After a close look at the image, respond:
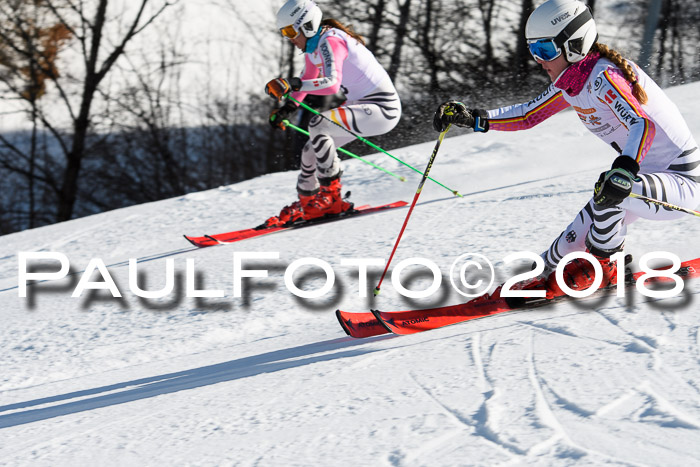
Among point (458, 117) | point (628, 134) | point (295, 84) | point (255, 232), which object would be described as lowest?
point (255, 232)

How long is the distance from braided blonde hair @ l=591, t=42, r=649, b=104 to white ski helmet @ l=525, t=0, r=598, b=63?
7 cm

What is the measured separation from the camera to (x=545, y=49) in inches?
129

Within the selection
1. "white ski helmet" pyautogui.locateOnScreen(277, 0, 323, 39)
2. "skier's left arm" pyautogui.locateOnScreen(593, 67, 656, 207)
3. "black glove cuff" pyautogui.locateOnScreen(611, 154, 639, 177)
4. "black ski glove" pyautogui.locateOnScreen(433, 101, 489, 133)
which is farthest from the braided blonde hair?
"white ski helmet" pyautogui.locateOnScreen(277, 0, 323, 39)

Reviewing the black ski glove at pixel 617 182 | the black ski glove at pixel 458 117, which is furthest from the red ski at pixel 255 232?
the black ski glove at pixel 617 182

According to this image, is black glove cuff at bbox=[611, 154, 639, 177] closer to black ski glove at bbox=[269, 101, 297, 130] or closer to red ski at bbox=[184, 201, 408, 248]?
black ski glove at bbox=[269, 101, 297, 130]

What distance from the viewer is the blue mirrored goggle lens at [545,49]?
10.7 ft

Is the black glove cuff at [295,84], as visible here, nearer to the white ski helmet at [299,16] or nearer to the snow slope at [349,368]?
the white ski helmet at [299,16]

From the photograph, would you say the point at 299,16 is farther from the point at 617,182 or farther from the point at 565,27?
the point at 617,182

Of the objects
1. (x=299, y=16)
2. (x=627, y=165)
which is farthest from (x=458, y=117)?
(x=299, y=16)

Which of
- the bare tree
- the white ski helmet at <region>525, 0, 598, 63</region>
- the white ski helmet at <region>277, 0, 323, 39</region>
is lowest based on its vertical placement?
the white ski helmet at <region>525, 0, 598, 63</region>

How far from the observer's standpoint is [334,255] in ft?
16.7

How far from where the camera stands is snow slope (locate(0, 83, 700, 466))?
8.00 feet

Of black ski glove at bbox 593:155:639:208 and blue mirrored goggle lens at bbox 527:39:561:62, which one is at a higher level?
blue mirrored goggle lens at bbox 527:39:561:62

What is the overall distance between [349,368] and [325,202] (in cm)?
303
